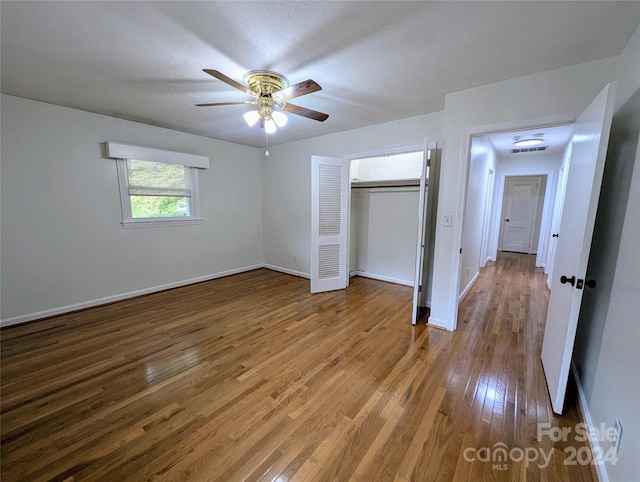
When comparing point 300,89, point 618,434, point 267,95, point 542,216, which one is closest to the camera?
point 618,434

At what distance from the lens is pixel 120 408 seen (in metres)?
1.70

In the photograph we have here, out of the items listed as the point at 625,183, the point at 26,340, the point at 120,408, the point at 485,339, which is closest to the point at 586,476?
the point at 485,339

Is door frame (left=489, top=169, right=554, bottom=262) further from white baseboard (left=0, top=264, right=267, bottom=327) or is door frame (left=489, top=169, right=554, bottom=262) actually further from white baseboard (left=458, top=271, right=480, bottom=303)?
white baseboard (left=0, top=264, right=267, bottom=327)

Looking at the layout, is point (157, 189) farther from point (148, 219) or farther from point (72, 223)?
point (72, 223)

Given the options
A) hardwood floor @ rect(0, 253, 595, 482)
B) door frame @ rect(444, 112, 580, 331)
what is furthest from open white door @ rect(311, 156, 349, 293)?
door frame @ rect(444, 112, 580, 331)

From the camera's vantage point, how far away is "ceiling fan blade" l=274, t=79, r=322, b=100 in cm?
177

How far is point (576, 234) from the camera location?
63.7 inches

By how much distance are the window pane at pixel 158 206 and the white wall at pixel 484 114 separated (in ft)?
12.7

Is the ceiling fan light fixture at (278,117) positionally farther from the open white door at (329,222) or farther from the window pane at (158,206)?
the window pane at (158,206)

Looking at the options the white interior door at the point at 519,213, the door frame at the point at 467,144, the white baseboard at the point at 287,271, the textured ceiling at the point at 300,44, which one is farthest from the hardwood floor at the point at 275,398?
the white interior door at the point at 519,213

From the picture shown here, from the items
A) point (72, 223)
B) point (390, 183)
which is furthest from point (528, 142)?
point (72, 223)

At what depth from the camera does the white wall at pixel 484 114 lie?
6.51 ft

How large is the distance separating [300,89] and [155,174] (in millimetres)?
2986

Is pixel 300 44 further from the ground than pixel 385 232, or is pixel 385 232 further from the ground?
pixel 300 44
